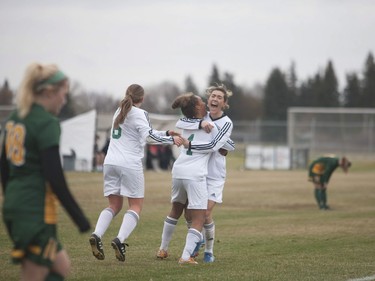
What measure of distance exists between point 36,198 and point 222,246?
7639 mm

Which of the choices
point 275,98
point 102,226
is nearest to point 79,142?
point 102,226

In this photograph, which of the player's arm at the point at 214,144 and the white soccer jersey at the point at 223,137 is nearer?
the player's arm at the point at 214,144

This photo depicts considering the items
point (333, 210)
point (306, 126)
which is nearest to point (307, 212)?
point (333, 210)

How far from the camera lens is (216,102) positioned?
1118cm

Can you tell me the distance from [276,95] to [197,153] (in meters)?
102

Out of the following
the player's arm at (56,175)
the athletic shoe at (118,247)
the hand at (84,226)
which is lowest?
the athletic shoe at (118,247)

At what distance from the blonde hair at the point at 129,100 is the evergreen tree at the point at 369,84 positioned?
81165 millimetres

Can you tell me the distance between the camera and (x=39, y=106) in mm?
6031

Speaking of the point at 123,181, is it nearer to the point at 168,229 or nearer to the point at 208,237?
the point at 168,229

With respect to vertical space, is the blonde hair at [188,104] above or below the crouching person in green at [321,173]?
above

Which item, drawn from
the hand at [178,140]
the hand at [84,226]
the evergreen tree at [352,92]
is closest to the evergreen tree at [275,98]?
the evergreen tree at [352,92]

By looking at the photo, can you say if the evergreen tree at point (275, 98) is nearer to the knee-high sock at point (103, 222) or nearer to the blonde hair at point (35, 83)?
the knee-high sock at point (103, 222)

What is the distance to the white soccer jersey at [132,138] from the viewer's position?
10.8m

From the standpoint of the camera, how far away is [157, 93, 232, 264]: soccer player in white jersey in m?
10.6
